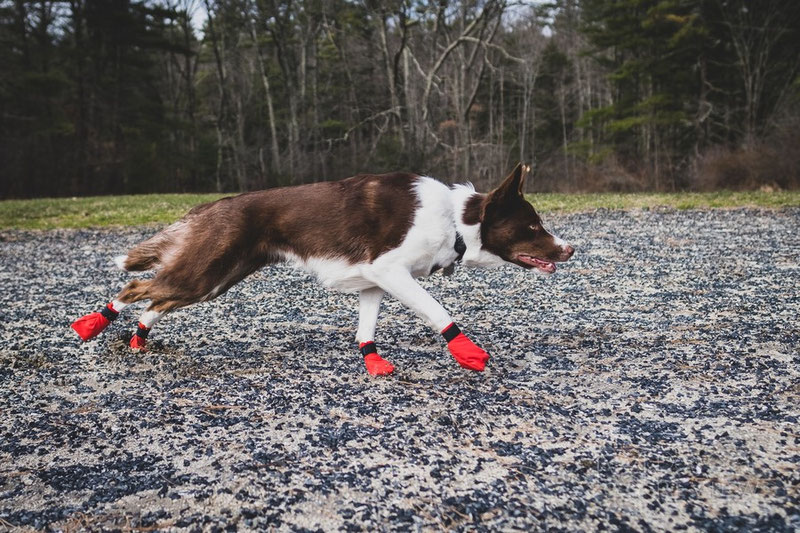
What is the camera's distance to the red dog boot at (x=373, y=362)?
4453 millimetres

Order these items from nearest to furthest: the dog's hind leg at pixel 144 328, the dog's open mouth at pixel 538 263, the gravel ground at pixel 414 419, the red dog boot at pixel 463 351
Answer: the gravel ground at pixel 414 419, the red dog boot at pixel 463 351, the dog's open mouth at pixel 538 263, the dog's hind leg at pixel 144 328

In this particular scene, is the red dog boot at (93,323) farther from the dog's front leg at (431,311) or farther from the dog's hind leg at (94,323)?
the dog's front leg at (431,311)

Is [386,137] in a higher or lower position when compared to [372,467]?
higher

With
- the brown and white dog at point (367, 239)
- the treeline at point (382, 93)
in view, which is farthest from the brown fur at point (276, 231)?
the treeline at point (382, 93)

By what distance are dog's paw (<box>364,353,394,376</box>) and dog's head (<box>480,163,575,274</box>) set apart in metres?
1.12

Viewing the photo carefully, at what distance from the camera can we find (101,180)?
31047 millimetres

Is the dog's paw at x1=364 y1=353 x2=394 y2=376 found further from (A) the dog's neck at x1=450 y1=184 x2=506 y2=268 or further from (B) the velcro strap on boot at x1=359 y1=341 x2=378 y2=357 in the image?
(A) the dog's neck at x1=450 y1=184 x2=506 y2=268

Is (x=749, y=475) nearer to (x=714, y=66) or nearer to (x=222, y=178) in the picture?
(x=714, y=66)

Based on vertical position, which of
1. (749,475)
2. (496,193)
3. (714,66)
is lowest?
(749,475)

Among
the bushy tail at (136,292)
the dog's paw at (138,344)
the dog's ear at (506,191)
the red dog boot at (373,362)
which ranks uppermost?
the dog's ear at (506,191)

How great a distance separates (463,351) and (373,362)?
739mm

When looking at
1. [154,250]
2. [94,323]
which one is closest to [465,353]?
[154,250]

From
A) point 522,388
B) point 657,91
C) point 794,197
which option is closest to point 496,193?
point 522,388

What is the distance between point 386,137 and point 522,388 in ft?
91.3
